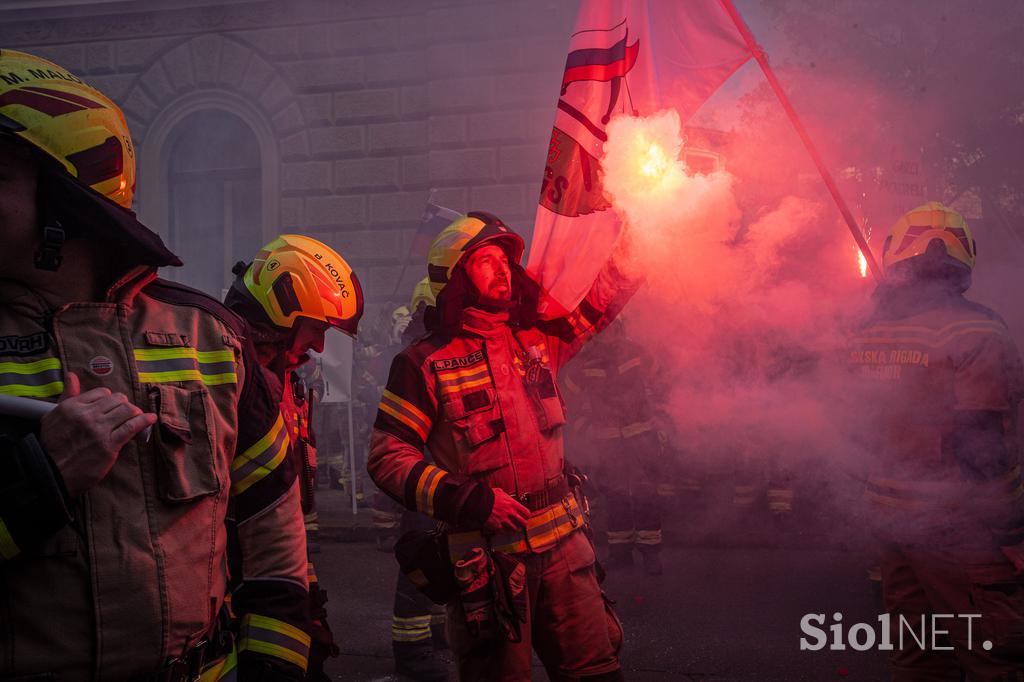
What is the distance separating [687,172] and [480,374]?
123cm

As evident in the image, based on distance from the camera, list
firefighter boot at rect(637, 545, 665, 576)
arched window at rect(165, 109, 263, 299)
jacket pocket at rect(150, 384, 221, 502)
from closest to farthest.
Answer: jacket pocket at rect(150, 384, 221, 502) → firefighter boot at rect(637, 545, 665, 576) → arched window at rect(165, 109, 263, 299)

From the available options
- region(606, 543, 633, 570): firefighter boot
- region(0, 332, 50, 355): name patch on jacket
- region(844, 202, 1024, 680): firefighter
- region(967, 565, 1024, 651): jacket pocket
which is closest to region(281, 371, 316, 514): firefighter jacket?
region(0, 332, 50, 355): name patch on jacket

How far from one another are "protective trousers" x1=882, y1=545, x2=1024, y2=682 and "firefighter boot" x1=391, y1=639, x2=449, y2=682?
8.07 feet

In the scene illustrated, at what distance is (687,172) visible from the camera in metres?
3.56

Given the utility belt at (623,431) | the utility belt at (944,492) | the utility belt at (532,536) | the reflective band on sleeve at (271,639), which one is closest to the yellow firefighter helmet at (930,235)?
the utility belt at (944,492)

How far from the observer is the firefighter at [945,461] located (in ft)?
10.9

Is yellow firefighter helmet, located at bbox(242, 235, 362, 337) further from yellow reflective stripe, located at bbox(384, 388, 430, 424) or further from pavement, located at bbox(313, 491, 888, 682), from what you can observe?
pavement, located at bbox(313, 491, 888, 682)

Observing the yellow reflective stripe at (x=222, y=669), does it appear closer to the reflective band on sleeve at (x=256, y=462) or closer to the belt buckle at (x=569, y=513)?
the reflective band on sleeve at (x=256, y=462)

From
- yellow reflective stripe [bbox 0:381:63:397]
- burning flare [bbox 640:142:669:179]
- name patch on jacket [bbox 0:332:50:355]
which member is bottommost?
yellow reflective stripe [bbox 0:381:63:397]

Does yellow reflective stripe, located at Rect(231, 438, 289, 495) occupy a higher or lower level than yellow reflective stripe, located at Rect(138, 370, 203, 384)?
lower

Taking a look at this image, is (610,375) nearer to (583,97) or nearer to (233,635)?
(583,97)

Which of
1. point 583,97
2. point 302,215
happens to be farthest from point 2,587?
point 302,215

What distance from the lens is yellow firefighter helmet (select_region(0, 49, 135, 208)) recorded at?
5.28 ft

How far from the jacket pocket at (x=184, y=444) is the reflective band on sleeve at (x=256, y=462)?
0.39 ft
